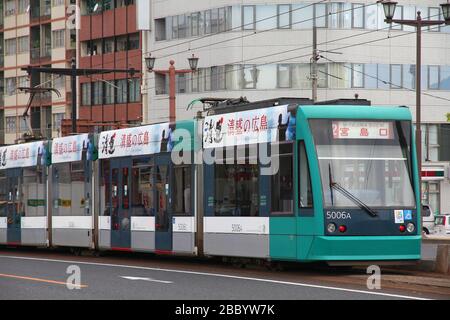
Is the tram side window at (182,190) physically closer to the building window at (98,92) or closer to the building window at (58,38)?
the building window at (98,92)

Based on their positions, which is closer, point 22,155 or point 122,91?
point 22,155

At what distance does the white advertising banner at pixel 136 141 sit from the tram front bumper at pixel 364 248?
6059mm

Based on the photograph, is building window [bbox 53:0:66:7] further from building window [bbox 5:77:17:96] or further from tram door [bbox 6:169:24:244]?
tram door [bbox 6:169:24:244]

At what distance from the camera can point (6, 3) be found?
95438mm

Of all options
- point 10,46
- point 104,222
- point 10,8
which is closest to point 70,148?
point 104,222

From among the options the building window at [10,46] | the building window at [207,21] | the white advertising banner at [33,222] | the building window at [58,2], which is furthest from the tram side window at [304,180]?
the building window at [10,46]

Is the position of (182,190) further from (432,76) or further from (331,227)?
(432,76)

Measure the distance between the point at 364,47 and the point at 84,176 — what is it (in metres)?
Answer: 39.2

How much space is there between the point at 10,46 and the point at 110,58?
16660 millimetres

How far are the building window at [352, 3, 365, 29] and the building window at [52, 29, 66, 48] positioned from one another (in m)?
26.9

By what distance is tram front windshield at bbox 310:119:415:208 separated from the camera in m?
21.2

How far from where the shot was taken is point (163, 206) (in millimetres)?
26328

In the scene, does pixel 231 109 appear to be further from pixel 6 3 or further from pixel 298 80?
pixel 6 3

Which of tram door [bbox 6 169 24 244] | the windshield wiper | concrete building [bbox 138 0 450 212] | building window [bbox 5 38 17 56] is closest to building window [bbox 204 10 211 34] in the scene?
concrete building [bbox 138 0 450 212]
